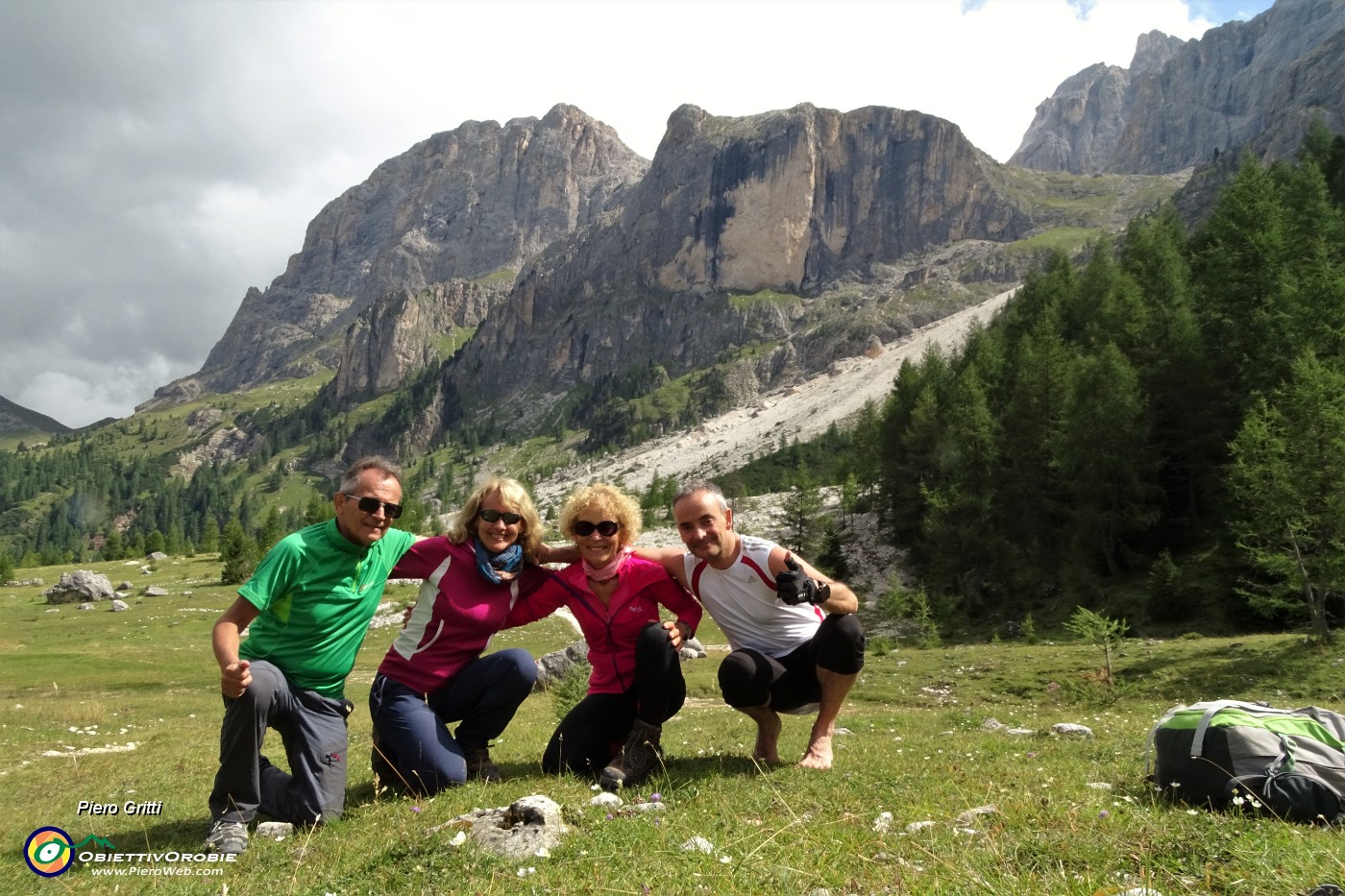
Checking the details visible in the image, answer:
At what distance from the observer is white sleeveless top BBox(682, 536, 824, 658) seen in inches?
277

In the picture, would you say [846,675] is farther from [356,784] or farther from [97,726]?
[97,726]

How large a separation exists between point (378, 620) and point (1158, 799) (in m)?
50.5

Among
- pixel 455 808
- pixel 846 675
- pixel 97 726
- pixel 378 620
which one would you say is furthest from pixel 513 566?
pixel 378 620

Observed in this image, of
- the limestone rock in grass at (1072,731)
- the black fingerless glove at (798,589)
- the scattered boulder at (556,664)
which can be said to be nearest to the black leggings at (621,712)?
the black fingerless glove at (798,589)

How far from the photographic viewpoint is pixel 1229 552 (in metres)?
31.6

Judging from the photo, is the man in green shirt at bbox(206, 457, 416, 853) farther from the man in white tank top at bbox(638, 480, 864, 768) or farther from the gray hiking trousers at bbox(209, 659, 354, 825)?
the man in white tank top at bbox(638, 480, 864, 768)

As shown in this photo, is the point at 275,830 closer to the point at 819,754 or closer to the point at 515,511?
the point at 515,511

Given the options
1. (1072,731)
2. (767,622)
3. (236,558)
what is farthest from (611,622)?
(236,558)

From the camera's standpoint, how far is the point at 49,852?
5172 mm

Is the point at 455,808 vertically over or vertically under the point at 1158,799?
over

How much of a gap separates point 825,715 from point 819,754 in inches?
13.9

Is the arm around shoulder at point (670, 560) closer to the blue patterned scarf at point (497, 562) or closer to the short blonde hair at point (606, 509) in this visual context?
the short blonde hair at point (606, 509)

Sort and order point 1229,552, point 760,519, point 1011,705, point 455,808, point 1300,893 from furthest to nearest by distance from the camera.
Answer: point 760,519
point 1229,552
point 1011,705
point 455,808
point 1300,893

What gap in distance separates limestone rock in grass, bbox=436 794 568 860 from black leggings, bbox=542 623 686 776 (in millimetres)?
1807
